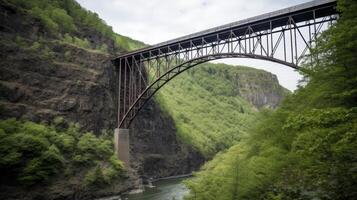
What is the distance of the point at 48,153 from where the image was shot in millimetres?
25359

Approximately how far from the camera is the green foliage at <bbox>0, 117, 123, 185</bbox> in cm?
2358

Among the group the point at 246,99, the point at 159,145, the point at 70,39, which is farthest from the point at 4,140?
the point at 246,99

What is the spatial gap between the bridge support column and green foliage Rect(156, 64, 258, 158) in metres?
22.0

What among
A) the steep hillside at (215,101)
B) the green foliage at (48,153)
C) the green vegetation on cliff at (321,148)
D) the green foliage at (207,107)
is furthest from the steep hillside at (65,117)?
the green vegetation on cliff at (321,148)

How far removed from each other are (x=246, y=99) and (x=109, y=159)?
4824 inches

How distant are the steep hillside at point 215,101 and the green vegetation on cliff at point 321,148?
40.5 m

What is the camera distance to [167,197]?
29.7 metres

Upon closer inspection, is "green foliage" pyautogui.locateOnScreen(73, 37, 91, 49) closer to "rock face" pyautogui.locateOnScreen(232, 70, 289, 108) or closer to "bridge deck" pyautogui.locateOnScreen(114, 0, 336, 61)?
"bridge deck" pyautogui.locateOnScreen(114, 0, 336, 61)

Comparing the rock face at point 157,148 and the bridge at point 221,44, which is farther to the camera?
the rock face at point 157,148

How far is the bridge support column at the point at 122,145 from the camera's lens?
1451 inches

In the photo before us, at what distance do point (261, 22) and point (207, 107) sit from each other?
3322 inches

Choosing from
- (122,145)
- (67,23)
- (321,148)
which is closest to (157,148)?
(122,145)

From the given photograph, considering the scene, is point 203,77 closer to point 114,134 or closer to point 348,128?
point 114,134

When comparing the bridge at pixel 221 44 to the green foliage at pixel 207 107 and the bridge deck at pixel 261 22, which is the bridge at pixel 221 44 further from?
the green foliage at pixel 207 107
